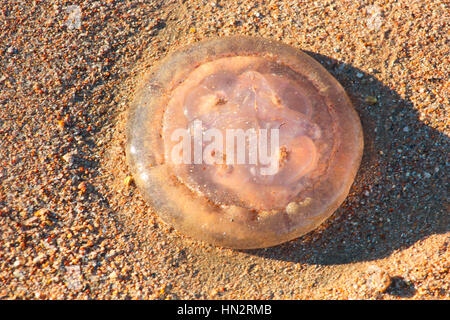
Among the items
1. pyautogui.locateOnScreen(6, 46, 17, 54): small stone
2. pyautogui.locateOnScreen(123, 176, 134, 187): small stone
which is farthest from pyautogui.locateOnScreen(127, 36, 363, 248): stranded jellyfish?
pyautogui.locateOnScreen(6, 46, 17, 54): small stone

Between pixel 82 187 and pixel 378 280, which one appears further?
pixel 82 187

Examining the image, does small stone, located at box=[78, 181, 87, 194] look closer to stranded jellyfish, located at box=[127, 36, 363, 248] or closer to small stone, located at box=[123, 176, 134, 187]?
small stone, located at box=[123, 176, 134, 187]

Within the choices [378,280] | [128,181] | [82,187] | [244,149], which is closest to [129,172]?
[128,181]

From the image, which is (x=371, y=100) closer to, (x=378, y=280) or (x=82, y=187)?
(x=378, y=280)

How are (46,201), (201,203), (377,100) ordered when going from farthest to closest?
(377,100)
(46,201)
(201,203)

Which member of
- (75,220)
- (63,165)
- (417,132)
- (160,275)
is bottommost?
(160,275)

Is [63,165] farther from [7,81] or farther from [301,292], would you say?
[301,292]
